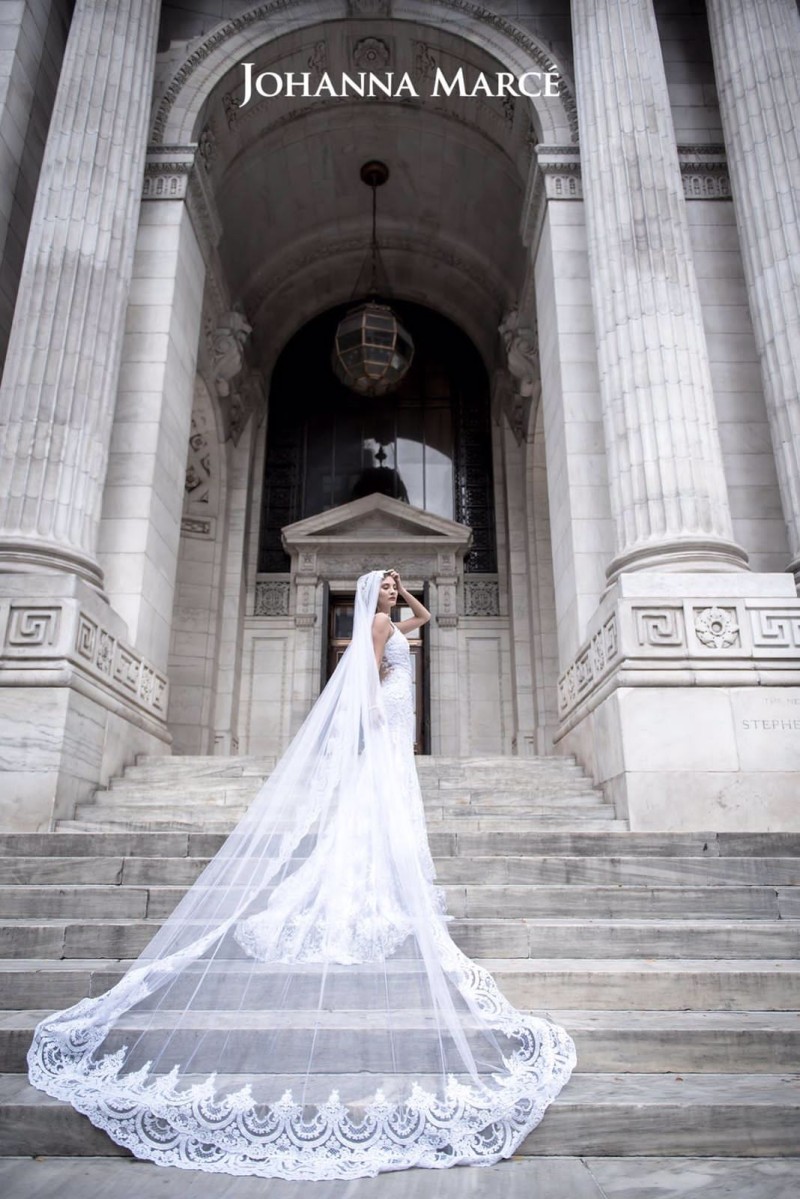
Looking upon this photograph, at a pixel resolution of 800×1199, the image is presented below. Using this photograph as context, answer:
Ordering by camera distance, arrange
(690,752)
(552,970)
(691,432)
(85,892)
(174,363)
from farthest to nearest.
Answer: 1. (174,363)
2. (691,432)
3. (690,752)
4. (85,892)
5. (552,970)

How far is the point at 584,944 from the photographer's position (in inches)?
180

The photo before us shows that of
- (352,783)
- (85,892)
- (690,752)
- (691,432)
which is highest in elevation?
(691,432)

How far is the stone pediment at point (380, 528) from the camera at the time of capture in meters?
15.9

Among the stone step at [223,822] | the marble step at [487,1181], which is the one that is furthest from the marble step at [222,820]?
the marble step at [487,1181]

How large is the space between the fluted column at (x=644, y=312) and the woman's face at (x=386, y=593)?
A: 3.36 meters

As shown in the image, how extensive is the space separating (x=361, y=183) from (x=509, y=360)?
15.0 feet

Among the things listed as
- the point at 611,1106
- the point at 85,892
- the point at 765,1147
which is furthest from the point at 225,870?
the point at 765,1147

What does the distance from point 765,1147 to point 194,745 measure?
12278 millimetres

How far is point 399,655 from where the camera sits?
18.4 ft

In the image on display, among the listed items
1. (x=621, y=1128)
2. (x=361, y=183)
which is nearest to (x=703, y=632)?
(x=621, y=1128)

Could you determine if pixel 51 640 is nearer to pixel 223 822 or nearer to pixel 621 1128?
pixel 223 822

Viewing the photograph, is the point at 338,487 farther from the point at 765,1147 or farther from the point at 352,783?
the point at 765,1147

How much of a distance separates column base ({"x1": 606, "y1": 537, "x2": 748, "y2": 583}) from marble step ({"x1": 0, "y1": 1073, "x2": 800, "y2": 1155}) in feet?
17.7

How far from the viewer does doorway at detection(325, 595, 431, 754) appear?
1530 cm
